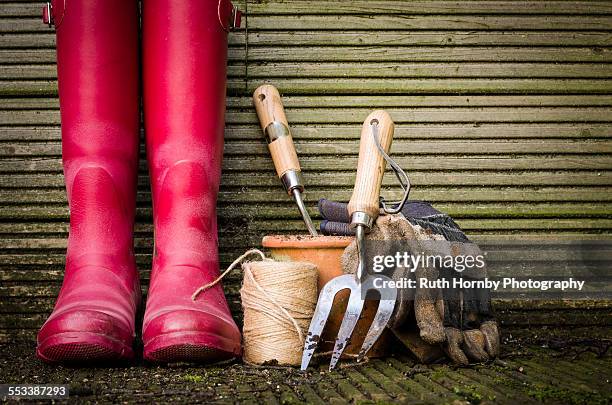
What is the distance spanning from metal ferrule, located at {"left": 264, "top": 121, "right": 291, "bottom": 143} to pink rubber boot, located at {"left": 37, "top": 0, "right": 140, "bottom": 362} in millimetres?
409

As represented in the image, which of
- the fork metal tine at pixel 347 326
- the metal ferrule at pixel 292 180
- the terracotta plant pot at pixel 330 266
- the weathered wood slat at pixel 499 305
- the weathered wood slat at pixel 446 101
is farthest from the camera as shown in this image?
the weathered wood slat at pixel 446 101

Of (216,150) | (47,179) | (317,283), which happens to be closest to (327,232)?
(317,283)

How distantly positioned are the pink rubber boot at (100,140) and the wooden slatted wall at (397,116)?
344mm

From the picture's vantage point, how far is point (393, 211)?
1.89 metres

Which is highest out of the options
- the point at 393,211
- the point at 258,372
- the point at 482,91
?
the point at 482,91

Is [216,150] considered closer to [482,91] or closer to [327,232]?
[327,232]

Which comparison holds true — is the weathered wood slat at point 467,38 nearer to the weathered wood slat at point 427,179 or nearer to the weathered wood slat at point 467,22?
the weathered wood slat at point 467,22

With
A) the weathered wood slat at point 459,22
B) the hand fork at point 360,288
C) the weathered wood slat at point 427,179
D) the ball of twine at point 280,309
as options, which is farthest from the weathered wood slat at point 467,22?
the ball of twine at point 280,309

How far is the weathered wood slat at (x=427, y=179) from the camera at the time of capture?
2.37 m

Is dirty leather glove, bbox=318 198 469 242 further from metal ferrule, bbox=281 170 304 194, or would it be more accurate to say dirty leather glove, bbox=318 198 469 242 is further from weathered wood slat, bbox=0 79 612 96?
weathered wood slat, bbox=0 79 612 96

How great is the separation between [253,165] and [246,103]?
0.21 m

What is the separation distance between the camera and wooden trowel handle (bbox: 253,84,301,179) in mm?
2215

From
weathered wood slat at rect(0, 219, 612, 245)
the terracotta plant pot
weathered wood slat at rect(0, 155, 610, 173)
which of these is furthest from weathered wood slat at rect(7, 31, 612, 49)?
the terracotta plant pot

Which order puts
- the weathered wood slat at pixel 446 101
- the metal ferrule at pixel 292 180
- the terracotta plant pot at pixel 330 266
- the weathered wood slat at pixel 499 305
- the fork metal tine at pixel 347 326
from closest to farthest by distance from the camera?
the fork metal tine at pixel 347 326
the terracotta plant pot at pixel 330 266
the metal ferrule at pixel 292 180
the weathered wood slat at pixel 499 305
the weathered wood slat at pixel 446 101
